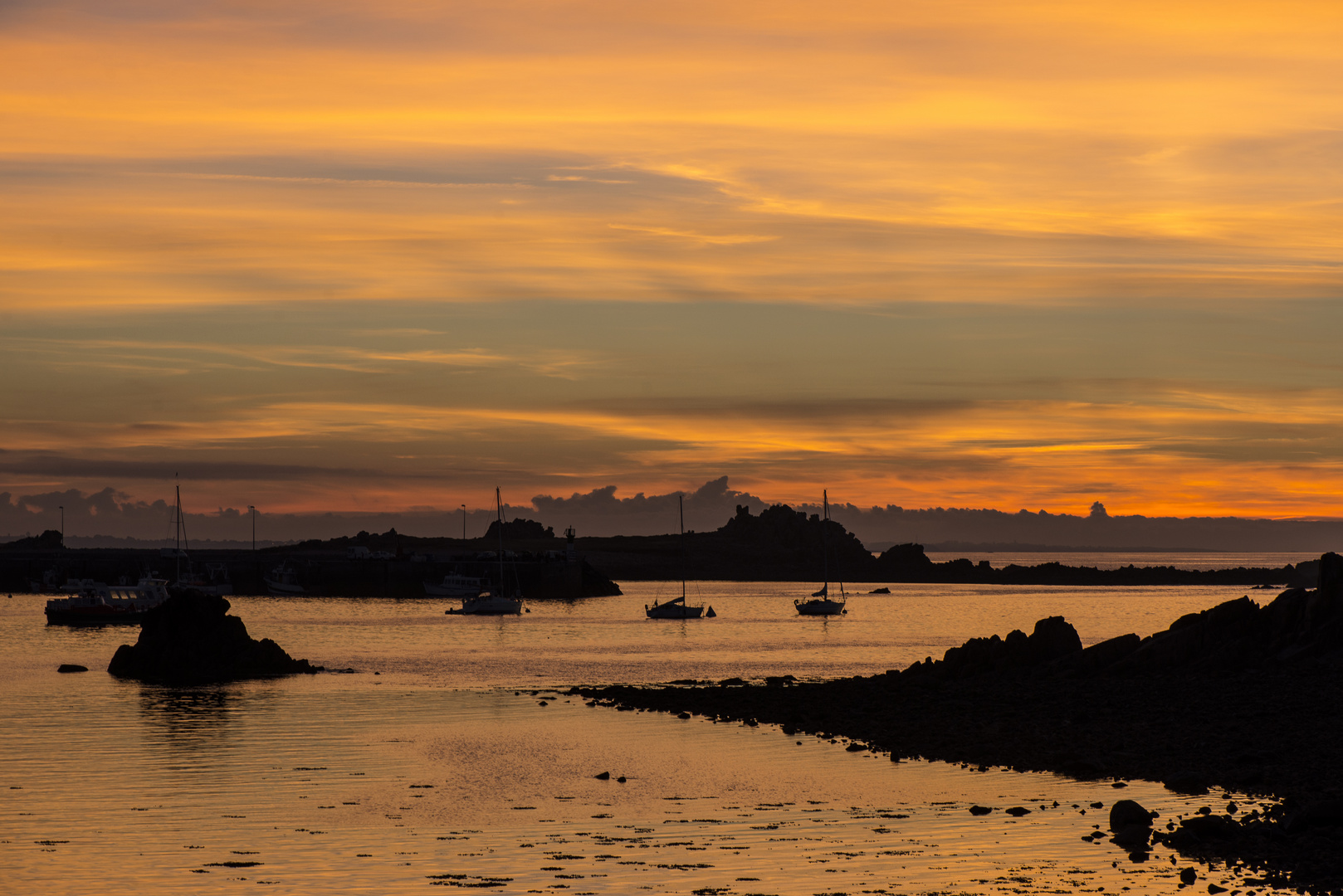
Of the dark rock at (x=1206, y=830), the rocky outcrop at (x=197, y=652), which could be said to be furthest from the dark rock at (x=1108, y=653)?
the rocky outcrop at (x=197, y=652)

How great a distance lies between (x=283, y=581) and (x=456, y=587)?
88.0ft

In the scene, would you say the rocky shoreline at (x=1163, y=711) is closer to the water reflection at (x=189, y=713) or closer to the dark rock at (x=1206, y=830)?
the dark rock at (x=1206, y=830)

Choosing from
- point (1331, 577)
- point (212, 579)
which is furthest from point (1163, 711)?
point (212, 579)

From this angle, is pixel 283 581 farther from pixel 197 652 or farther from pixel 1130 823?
pixel 1130 823

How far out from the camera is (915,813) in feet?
96.5

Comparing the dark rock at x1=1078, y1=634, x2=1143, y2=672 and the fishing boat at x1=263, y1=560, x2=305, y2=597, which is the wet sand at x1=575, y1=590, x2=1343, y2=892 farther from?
the fishing boat at x1=263, y1=560, x2=305, y2=597

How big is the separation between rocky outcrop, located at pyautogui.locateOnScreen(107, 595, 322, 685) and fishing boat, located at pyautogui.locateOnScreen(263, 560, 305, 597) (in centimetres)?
Result: 11319

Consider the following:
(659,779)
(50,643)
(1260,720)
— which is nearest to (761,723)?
(659,779)

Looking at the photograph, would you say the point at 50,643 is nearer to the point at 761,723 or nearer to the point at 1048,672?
the point at 761,723

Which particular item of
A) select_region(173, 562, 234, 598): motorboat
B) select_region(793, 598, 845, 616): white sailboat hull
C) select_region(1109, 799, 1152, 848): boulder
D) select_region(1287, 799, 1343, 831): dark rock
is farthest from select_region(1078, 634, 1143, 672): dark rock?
select_region(173, 562, 234, 598): motorboat

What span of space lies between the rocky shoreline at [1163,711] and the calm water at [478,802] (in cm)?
156

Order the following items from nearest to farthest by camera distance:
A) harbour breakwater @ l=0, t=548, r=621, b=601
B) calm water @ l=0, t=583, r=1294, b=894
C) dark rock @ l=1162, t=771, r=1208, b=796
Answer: calm water @ l=0, t=583, r=1294, b=894
dark rock @ l=1162, t=771, r=1208, b=796
harbour breakwater @ l=0, t=548, r=621, b=601

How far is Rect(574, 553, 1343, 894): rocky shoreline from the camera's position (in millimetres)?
25025

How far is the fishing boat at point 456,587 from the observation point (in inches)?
6668
